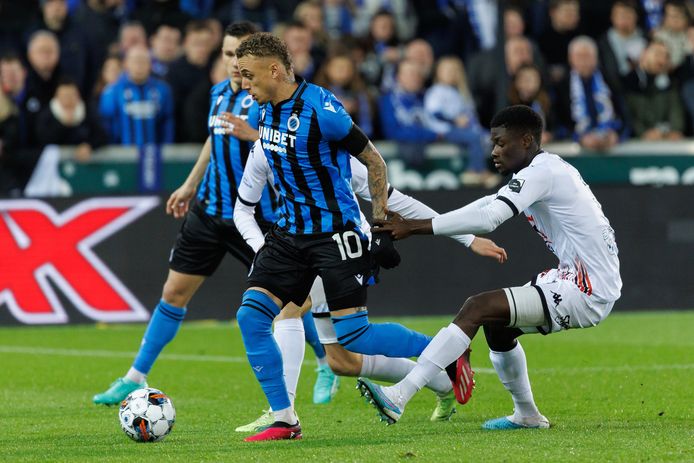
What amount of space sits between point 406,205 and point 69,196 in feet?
23.0

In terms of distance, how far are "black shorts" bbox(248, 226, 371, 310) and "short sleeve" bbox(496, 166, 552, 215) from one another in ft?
2.56

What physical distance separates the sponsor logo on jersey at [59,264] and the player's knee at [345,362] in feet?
21.3

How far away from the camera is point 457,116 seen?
48.9 ft

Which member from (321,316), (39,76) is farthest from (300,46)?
(321,316)

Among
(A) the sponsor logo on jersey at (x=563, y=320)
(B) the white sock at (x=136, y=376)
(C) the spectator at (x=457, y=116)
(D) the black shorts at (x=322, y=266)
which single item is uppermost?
(D) the black shorts at (x=322, y=266)

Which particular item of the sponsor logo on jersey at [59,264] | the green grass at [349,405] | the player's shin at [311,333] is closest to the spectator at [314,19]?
the sponsor logo on jersey at [59,264]

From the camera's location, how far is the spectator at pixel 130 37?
1506cm

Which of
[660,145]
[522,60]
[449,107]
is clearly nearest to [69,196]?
[449,107]

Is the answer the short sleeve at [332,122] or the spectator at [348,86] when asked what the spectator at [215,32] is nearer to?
the spectator at [348,86]

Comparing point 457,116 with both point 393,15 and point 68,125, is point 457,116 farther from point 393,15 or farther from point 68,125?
point 68,125

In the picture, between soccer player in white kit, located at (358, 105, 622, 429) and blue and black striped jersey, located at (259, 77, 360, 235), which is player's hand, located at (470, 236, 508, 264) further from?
blue and black striped jersey, located at (259, 77, 360, 235)

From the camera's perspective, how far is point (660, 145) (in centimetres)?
1496

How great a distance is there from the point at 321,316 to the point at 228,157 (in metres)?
1.28

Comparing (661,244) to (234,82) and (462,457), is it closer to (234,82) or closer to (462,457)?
(234,82)
